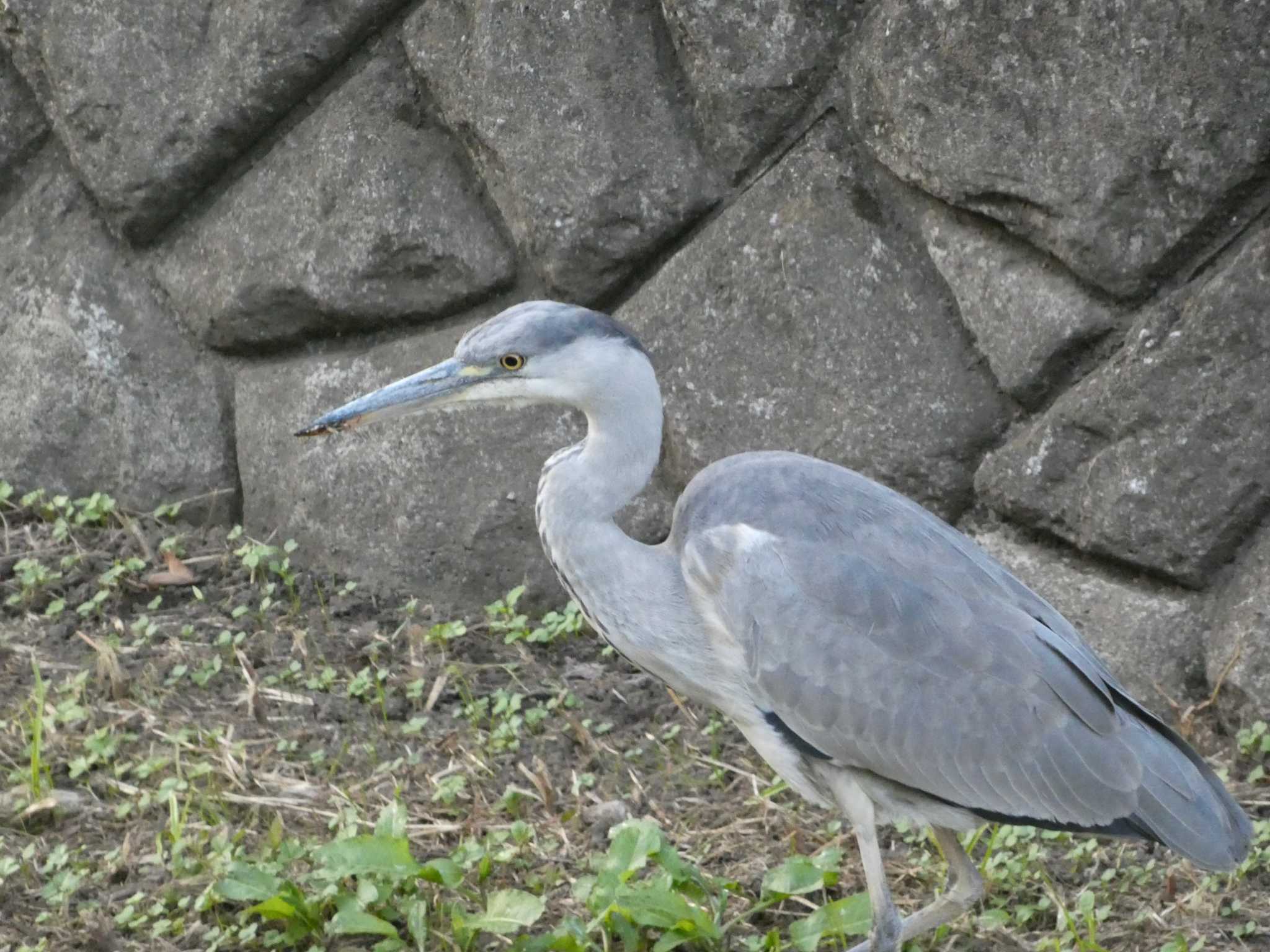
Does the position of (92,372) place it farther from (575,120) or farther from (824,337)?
(824,337)

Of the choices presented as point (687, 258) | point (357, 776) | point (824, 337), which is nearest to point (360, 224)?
point (687, 258)

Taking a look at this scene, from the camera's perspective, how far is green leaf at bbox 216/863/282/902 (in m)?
2.65

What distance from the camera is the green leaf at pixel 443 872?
2.65 metres

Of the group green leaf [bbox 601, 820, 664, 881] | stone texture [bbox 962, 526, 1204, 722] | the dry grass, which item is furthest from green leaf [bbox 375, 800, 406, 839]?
stone texture [bbox 962, 526, 1204, 722]

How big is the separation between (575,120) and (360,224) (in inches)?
22.8

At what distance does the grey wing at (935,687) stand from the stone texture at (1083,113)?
0.85 metres

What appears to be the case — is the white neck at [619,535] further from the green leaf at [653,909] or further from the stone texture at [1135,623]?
the stone texture at [1135,623]

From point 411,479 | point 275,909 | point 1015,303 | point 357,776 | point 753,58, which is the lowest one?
point 357,776

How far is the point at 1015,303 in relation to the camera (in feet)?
10.8

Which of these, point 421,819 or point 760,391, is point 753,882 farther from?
point 760,391

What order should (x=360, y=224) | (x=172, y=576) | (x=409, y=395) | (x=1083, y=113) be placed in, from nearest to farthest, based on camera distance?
(x=409, y=395), (x=1083, y=113), (x=360, y=224), (x=172, y=576)

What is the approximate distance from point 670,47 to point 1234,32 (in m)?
1.15

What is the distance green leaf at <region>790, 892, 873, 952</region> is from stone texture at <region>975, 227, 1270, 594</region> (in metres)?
0.96

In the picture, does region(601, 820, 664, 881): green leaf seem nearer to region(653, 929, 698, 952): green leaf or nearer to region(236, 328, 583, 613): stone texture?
region(653, 929, 698, 952): green leaf
